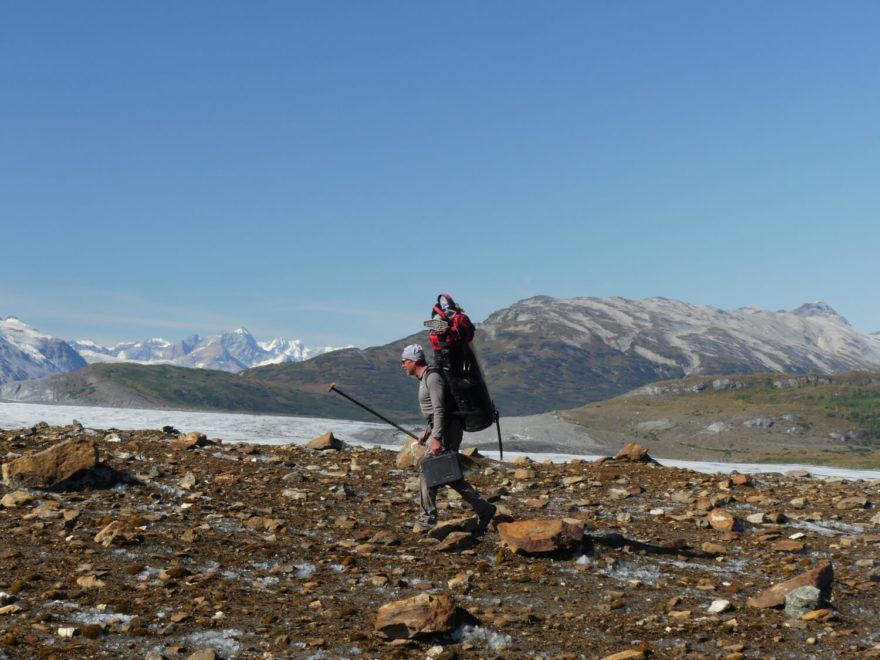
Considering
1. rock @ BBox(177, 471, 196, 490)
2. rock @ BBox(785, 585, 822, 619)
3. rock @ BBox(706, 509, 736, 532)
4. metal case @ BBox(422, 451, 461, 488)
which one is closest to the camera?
rock @ BBox(785, 585, 822, 619)

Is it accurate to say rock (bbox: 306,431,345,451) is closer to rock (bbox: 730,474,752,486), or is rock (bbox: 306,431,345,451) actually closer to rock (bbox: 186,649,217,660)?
rock (bbox: 730,474,752,486)

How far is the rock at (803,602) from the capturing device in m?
9.41

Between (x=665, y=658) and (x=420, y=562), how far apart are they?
4127mm

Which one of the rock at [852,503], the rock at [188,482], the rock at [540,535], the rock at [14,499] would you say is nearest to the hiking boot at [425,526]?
the rock at [540,535]

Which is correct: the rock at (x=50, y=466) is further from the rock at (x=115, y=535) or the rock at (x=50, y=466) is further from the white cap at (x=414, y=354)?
the white cap at (x=414, y=354)

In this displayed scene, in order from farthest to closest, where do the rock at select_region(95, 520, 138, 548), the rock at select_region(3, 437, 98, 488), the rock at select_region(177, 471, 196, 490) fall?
the rock at select_region(177, 471, 196, 490), the rock at select_region(3, 437, 98, 488), the rock at select_region(95, 520, 138, 548)

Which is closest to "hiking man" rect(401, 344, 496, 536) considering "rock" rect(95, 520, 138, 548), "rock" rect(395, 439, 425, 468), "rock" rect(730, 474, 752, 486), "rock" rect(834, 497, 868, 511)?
"rock" rect(95, 520, 138, 548)

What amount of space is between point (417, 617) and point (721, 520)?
327 inches

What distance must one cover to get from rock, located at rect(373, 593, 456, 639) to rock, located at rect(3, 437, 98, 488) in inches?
315

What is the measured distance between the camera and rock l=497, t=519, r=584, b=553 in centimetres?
1161

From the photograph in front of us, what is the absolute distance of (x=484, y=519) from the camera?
12664mm

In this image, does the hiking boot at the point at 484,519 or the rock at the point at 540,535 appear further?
the hiking boot at the point at 484,519

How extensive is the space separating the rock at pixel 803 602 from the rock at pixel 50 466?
11500 millimetres

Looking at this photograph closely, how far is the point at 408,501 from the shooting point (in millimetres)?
15625
